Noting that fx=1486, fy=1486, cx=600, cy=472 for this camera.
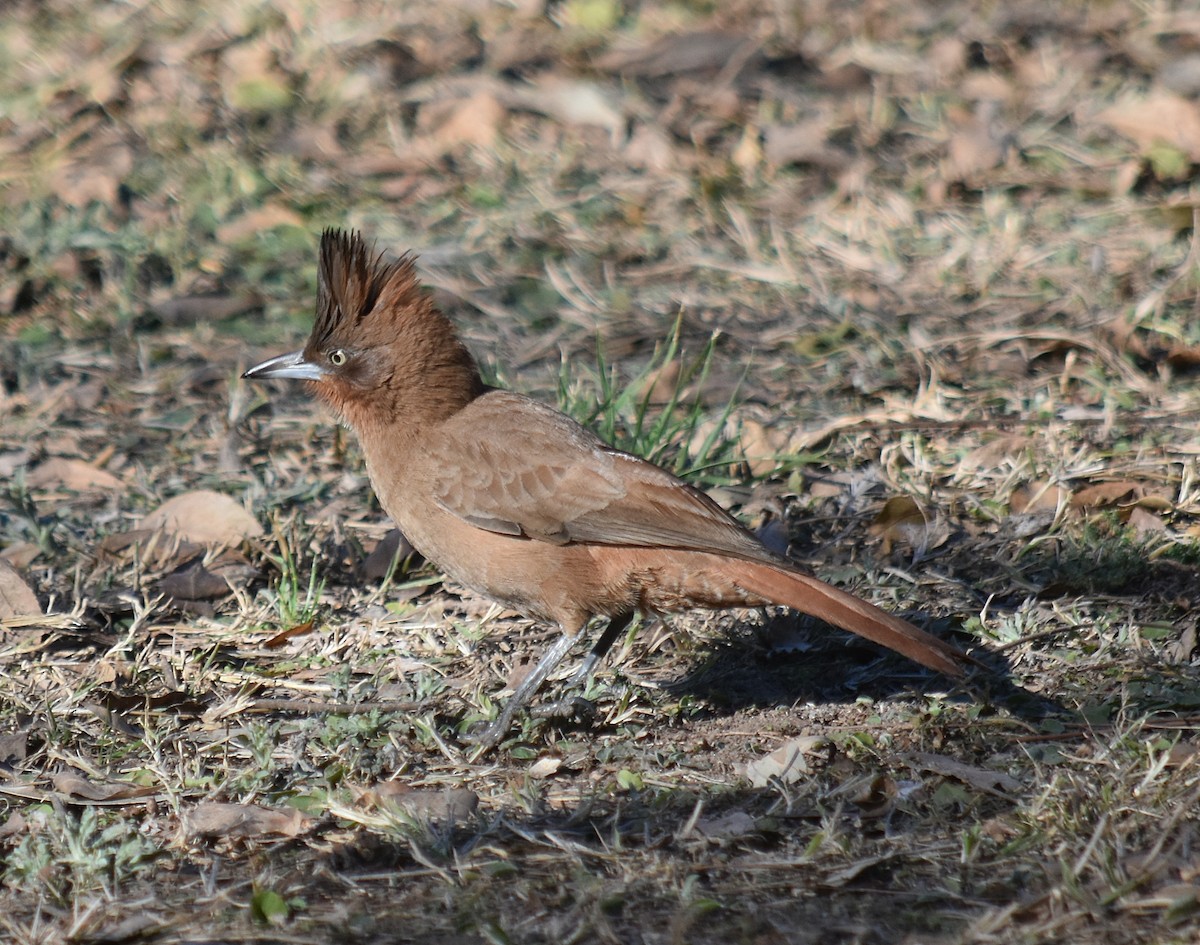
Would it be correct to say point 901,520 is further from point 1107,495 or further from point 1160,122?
point 1160,122

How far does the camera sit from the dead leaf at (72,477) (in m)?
5.70

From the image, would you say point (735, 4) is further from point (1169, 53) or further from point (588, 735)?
point (588, 735)

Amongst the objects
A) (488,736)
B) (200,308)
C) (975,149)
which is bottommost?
(488,736)

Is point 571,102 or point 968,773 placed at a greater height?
point 571,102

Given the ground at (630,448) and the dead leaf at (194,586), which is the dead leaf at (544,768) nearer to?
the ground at (630,448)

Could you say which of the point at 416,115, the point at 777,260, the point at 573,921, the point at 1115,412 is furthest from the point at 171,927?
the point at 416,115

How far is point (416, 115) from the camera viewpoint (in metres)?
8.59

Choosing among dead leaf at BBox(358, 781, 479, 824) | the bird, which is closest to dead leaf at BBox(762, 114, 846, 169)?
the bird

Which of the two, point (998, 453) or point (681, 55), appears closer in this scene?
point (998, 453)

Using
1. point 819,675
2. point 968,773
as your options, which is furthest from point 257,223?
point 968,773

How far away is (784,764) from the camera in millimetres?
3707

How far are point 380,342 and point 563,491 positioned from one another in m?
0.80

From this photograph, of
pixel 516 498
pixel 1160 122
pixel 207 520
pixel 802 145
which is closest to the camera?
pixel 516 498

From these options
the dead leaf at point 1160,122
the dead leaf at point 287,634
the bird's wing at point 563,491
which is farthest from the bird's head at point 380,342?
the dead leaf at point 1160,122
